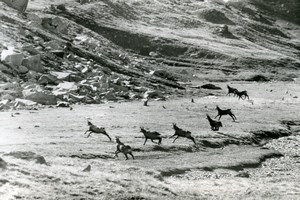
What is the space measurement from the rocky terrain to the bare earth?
5 cm

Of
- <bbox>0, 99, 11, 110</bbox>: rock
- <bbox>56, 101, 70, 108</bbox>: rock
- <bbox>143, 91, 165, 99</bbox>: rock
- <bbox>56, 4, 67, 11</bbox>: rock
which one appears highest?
<bbox>0, 99, 11, 110</bbox>: rock

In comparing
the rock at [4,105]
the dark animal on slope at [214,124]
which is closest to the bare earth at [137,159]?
the dark animal on slope at [214,124]

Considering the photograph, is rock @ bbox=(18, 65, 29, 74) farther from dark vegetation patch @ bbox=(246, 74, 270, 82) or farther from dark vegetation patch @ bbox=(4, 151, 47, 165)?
dark vegetation patch @ bbox=(246, 74, 270, 82)

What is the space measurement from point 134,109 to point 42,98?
16.6 ft

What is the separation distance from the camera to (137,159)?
1825 centimetres

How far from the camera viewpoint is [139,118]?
26281 mm

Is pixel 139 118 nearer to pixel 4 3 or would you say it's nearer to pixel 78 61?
pixel 78 61

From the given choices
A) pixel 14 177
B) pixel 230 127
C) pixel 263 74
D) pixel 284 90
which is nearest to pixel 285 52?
pixel 263 74

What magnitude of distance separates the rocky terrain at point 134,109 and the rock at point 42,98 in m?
0.05

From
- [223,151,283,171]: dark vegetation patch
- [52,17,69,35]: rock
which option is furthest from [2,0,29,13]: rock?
[223,151,283,171]: dark vegetation patch

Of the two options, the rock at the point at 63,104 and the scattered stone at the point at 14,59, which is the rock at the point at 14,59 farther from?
the rock at the point at 63,104

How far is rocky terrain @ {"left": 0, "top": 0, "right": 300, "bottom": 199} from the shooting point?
15117 millimetres

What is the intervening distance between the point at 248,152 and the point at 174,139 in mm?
3219

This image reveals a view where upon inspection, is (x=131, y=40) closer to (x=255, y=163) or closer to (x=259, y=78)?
(x=259, y=78)
